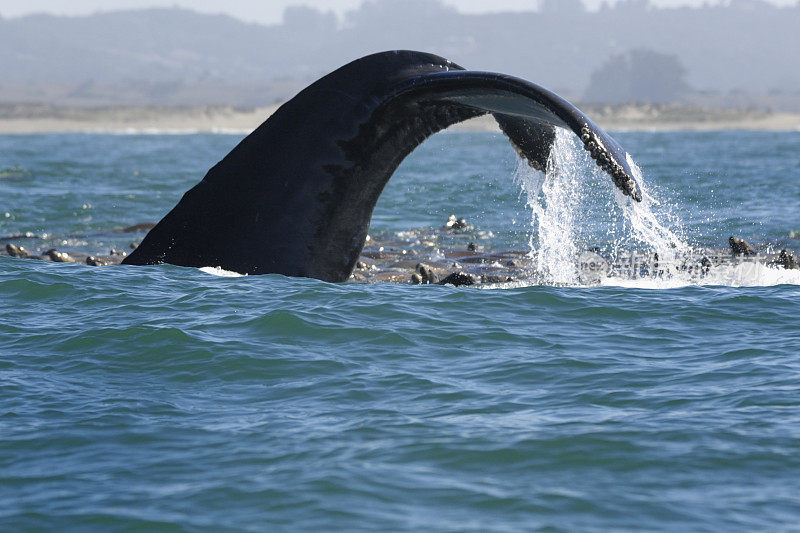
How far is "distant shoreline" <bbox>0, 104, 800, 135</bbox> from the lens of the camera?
371 feet

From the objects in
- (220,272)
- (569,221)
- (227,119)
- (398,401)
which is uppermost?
(227,119)

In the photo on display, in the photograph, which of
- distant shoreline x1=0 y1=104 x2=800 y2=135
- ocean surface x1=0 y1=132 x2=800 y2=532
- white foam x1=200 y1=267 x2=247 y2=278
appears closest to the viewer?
ocean surface x1=0 y1=132 x2=800 y2=532

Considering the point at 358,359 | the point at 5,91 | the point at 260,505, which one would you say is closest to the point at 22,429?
the point at 260,505

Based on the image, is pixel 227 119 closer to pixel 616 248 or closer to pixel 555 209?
pixel 616 248

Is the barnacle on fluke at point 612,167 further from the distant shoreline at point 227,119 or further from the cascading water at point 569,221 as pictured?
the distant shoreline at point 227,119

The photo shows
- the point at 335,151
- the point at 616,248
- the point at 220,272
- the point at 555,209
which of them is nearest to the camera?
the point at 335,151

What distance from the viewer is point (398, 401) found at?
708 cm

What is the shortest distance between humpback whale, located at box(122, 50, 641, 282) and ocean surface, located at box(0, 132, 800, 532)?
0.52 meters

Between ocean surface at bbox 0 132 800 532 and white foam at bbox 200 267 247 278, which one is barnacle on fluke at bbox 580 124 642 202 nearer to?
ocean surface at bbox 0 132 800 532

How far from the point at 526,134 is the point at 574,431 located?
2579 millimetres

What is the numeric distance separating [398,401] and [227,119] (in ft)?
386

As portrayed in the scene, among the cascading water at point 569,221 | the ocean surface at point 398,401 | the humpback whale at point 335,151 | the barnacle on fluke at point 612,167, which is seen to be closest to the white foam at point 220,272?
the ocean surface at point 398,401

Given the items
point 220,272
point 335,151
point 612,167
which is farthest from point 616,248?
point 612,167

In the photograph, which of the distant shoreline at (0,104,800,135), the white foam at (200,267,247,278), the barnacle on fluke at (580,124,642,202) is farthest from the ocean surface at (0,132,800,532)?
the distant shoreline at (0,104,800,135)
